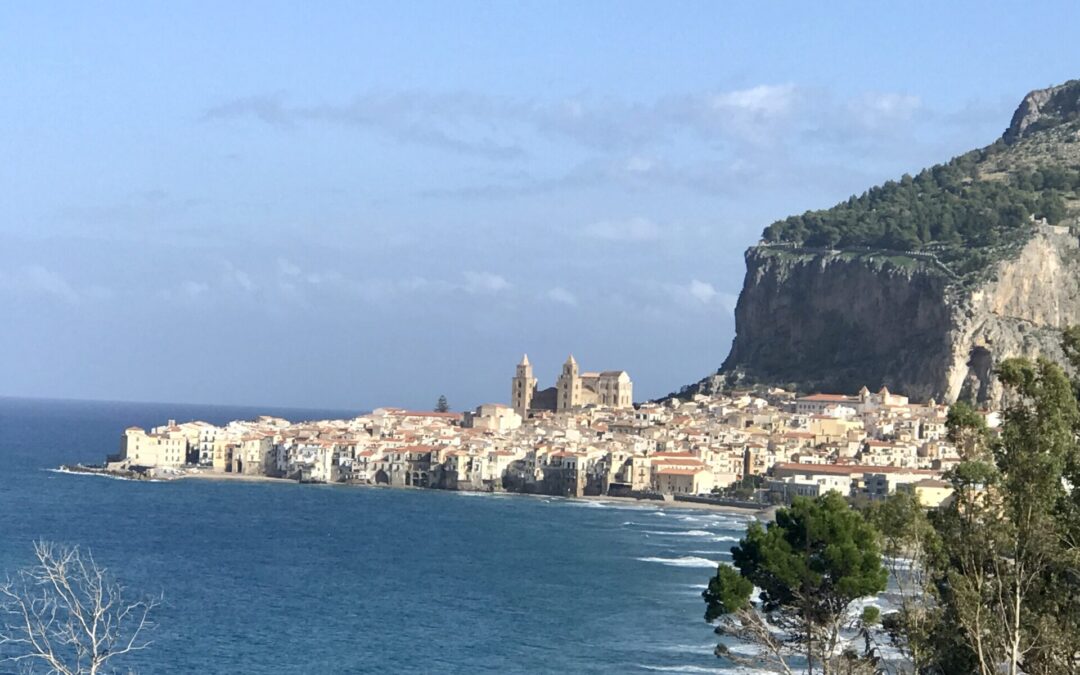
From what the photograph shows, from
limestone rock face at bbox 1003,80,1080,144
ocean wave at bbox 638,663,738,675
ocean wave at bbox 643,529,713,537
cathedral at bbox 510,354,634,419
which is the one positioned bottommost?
ocean wave at bbox 638,663,738,675

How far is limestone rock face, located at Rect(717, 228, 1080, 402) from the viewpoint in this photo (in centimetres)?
10531

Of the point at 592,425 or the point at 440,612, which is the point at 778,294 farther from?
the point at 440,612

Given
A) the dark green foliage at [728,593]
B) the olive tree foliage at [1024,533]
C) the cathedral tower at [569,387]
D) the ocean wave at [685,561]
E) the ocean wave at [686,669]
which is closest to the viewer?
the olive tree foliage at [1024,533]

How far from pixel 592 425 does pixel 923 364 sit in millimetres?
21201

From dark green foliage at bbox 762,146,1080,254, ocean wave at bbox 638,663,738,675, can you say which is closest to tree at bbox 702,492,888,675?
ocean wave at bbox 638,663,738,675

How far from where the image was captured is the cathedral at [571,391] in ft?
408

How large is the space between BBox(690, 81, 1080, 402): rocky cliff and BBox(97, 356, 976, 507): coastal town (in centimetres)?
320

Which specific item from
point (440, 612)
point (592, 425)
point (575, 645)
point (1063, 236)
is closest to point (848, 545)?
point (575, 645)

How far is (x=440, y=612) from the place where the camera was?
4588 cm

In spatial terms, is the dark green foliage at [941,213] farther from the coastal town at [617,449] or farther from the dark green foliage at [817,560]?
the dark green foliage at [817,560]

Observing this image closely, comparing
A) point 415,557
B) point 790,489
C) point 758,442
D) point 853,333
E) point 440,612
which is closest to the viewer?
point 440,612

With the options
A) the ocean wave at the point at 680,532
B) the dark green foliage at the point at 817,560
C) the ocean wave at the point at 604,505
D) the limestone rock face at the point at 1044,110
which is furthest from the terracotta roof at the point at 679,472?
the limestone rock face at the point at 1044,110

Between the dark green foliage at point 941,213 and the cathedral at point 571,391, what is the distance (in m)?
16.8

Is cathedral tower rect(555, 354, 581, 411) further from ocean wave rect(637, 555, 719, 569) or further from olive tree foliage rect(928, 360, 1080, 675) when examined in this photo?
olive tree foliage rect(928, 360, 1080, 675)
